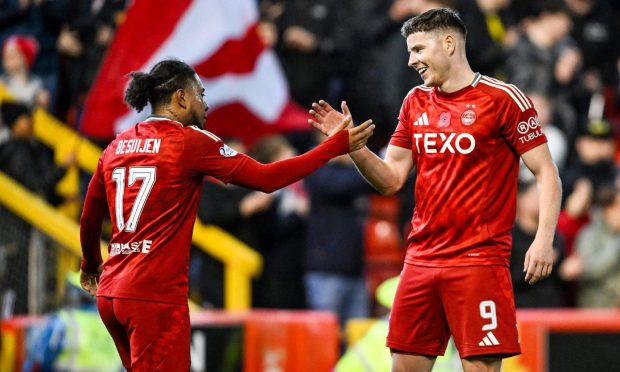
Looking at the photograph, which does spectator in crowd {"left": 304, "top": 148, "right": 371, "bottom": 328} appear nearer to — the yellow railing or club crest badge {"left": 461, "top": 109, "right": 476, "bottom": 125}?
the yellow railing

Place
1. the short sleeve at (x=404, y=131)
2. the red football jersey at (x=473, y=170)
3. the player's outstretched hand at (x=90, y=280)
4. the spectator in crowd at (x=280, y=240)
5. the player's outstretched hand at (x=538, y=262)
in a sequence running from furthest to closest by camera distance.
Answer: the spectator in crowd at (x=280, y=240), the player's outstretched hand at (x=90, y=280), the short sleeve at (x=404, y=131), the red football jersey at (x=473, y=170), the player's outstretched hand at (x=538, y=262)

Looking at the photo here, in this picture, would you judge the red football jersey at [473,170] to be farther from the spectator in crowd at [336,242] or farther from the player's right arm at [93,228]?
the spectator in crowd at [336,242]

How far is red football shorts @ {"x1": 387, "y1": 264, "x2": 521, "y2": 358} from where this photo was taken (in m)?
6.44

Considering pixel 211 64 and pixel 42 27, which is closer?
pixel 211 64

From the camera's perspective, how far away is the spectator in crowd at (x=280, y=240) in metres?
11.7

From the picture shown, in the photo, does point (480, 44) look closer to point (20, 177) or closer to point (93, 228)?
point (20, 177)

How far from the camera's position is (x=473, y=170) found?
6.52 meters

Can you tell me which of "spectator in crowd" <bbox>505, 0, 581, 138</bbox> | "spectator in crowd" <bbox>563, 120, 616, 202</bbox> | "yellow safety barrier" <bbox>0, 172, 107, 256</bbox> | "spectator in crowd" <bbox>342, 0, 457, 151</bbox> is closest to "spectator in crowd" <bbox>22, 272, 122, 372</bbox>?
"yellow safety barrier" <bbox>0, 172, 107, 256</bbox>

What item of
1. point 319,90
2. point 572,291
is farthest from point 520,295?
point 319,90

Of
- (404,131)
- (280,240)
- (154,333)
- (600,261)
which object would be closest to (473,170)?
(404,131)

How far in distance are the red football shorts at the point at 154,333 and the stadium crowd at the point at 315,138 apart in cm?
467

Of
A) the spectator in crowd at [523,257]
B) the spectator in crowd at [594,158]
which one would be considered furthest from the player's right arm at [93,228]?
the spectator in crowd at [594,158]

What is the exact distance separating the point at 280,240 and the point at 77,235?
1.86 metres

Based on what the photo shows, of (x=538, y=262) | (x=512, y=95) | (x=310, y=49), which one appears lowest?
(x=538, y=262)
